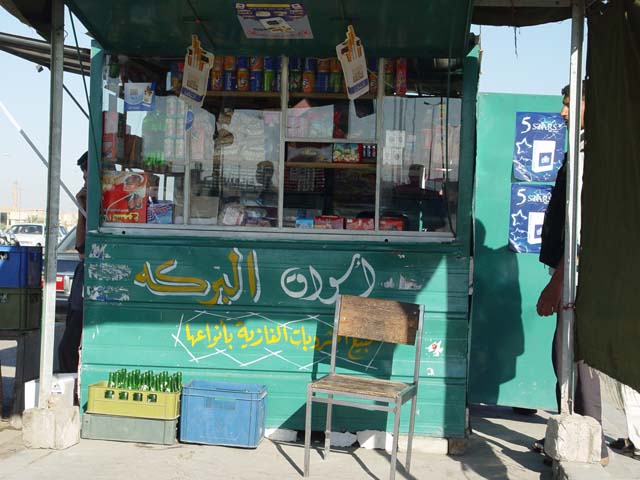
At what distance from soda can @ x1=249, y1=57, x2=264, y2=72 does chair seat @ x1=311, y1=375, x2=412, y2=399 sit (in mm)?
2268

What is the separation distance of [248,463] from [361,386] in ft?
2.91

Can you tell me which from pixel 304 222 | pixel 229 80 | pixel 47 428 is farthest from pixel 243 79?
pixel 47 428

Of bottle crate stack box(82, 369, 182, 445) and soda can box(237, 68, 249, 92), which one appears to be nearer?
bottle crate stack box(82, 369, 182, 445)

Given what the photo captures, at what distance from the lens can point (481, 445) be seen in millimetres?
5508

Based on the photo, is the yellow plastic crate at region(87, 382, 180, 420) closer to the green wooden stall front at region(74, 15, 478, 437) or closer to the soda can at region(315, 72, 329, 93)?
the green wooden stall front at region(74, 15, 478, 437)

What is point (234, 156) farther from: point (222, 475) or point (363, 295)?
point (222, 475)

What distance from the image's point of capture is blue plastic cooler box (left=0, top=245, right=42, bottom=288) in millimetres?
5652

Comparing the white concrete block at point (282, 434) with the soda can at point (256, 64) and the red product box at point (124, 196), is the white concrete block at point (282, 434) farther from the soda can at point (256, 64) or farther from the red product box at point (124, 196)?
the soda can at point (256, 64)

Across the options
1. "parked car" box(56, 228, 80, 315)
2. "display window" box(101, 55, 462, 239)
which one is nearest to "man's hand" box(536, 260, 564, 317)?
"display window" box(101, 55, 462, 239)

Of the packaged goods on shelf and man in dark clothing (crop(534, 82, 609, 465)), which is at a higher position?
the packaged goods on shelf

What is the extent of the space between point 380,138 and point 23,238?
28.9m

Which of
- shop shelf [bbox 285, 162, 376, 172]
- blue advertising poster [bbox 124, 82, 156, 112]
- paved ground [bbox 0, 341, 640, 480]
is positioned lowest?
paved ground [bbox 0, 341, 640, 480]

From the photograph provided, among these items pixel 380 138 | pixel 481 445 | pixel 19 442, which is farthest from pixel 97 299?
pixel 481 445

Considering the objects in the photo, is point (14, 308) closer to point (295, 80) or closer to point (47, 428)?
point (47, 428)
